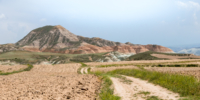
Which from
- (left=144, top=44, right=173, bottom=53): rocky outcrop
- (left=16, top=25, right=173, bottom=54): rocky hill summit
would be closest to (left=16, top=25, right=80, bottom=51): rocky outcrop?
(left=16, top=25, right=173, bottom=54): rocky hill summit

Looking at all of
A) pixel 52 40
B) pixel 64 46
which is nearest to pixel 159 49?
pixel 64 46

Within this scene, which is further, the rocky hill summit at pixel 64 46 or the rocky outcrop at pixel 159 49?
the rocky outcrop at pixel 159 49

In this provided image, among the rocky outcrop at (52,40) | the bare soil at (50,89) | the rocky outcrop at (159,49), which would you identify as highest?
the rocky outcrop at (52,40)

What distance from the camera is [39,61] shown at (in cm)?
9212

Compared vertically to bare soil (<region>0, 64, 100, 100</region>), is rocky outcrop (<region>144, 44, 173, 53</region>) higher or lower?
higher

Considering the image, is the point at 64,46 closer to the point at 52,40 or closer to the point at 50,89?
the point at 52,40

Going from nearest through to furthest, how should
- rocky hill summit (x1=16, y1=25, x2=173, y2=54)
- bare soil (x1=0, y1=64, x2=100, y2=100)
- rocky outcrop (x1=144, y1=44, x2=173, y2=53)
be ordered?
1. bare soil (x1=0, y1=64, x2=100, y2=100)
2. rocky hill summit (x1=16, y1=25, x2=173, y2=54)
3. rocky outcrop (x1=144, y1=44, x2=173, y2=53)

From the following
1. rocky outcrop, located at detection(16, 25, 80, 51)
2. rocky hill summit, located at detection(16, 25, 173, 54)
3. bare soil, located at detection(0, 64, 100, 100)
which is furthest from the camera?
rocky outcrop, located at detection(16, 25, 80, 51)

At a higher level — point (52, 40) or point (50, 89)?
point (52, 40)

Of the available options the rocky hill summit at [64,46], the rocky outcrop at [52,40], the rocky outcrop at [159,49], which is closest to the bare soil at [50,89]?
the rocky hill summit at [64,46]

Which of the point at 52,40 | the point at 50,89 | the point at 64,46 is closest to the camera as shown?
the point at 50,89

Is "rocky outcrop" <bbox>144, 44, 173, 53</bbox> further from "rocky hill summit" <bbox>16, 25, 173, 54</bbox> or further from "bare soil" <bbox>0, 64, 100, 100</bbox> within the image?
"bare soil" <bbox>0, 64, 100, 100</bbox>

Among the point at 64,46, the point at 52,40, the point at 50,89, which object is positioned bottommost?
the point at 50,89

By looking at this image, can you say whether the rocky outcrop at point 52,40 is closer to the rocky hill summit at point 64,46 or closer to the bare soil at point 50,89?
the rocky hill summit at point 64,46
